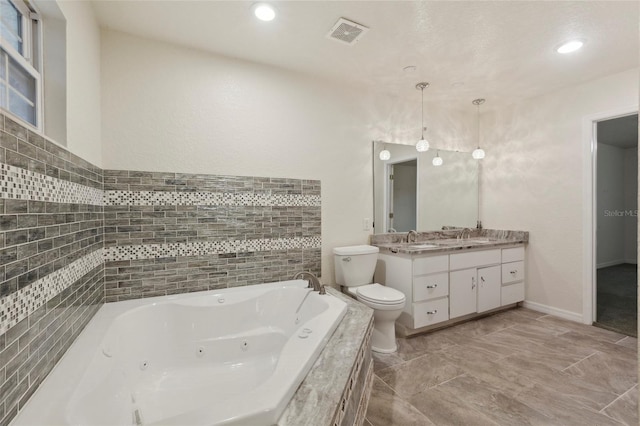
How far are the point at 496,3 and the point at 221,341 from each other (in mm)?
2856

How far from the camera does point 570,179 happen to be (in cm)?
296

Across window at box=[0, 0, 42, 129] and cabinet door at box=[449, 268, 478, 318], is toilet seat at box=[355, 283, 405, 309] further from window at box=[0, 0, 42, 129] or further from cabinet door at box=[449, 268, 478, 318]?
window at box=[0, 0, 42, 129]

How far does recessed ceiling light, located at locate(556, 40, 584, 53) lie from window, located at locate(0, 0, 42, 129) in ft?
11.1

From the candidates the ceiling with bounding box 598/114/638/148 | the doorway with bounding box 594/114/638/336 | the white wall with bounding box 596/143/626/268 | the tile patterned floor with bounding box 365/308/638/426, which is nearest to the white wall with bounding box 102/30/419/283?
the tile patterned floor with bounding box 365/308/638/426

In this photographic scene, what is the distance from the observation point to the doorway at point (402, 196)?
3.15 metres

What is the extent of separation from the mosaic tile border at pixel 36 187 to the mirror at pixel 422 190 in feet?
8.05

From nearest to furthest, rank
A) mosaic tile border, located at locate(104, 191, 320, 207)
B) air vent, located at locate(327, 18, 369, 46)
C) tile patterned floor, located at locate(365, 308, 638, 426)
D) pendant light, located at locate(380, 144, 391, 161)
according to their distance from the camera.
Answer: tile patterned floor, located at locate(365, 308, 638, 426) < air vent, located at locate(327, 18, 369, 46) < mosaic tile border, located at locate(104, 191, 320, 207) < pendant light, located at locate(380, 144, 391, 161)

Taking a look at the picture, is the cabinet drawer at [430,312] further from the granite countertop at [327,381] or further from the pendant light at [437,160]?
the pendant light at [437,160]

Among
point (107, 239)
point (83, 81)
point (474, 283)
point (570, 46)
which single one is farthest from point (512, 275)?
point (83, 81)

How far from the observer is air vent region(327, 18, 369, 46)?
6.42 ft

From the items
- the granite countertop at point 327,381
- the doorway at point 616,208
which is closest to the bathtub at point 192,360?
the granite countertop at point 327,381

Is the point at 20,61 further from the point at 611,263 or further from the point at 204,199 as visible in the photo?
the point at 611,263

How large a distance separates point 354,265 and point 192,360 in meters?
1.49

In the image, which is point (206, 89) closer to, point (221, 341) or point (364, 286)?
point (221, 341)
